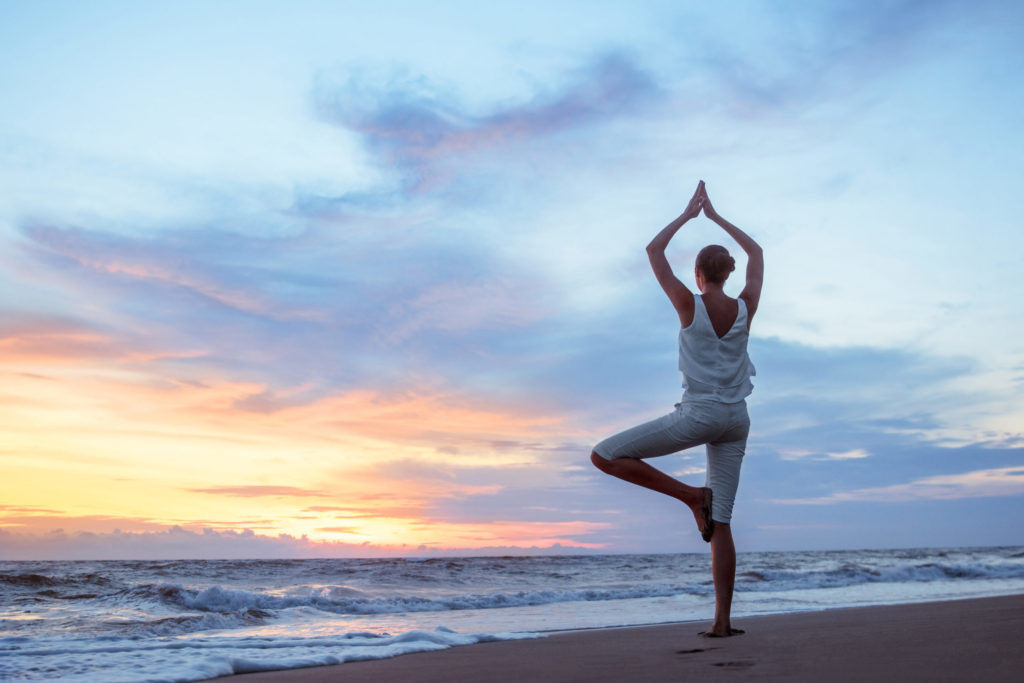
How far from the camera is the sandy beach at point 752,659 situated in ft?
8.04

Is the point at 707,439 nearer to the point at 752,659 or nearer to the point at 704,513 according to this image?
the point at 704,513

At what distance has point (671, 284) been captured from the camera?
13.3ft

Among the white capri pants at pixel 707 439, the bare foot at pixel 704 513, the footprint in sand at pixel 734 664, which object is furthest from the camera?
the bare foot at pixel 704 513

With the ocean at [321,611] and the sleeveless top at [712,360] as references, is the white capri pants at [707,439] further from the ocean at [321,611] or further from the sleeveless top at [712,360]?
the ocean at [321,611]

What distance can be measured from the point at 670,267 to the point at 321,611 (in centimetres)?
759

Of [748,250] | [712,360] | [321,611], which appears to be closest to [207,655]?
[712,360]

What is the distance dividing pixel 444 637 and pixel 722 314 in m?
2.87

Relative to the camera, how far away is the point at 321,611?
9.83 meters

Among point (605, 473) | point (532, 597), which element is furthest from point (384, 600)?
point (605, 473)

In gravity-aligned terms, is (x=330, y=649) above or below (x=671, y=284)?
below

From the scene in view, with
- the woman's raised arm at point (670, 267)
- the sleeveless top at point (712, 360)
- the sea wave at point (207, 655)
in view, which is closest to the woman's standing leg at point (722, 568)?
the sleeveless top at point (712, 360)

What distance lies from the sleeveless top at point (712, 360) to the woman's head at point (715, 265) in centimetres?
21

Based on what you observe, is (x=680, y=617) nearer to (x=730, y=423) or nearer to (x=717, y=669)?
(x=730, y=423)

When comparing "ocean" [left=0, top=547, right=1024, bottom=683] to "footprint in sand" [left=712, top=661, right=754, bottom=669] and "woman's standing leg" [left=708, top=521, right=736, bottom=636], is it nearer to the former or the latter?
"woman's standing leg" [left=708, top=521, right=736, bottom=636]
